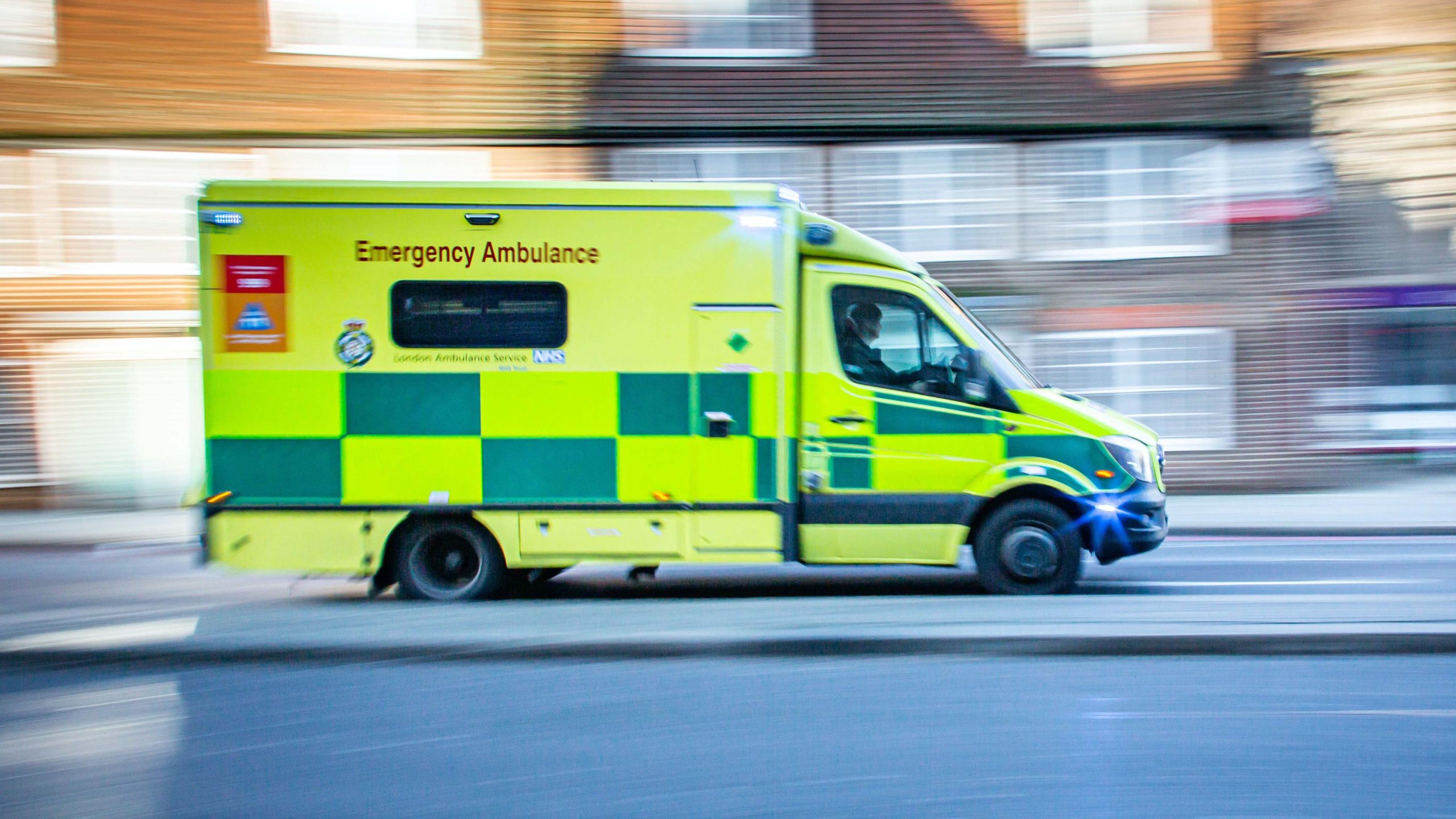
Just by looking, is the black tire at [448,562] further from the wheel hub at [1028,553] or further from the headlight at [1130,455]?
the headlight at [1130,455]

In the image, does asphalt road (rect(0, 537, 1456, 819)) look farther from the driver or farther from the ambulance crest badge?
the ambulance crest badge

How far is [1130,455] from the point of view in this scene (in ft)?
23.9

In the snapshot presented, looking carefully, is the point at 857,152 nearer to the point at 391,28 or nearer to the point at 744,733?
the point at 391,28

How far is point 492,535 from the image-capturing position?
24.2 ft

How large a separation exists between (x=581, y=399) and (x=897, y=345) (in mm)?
2039

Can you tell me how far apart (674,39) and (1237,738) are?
12220 millimetres

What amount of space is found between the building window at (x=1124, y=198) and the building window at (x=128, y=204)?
1020 centimetres

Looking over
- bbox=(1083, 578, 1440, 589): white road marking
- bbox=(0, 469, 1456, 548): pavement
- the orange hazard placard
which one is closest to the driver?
bbox=(1083, 578, 1440, 589): white road marking

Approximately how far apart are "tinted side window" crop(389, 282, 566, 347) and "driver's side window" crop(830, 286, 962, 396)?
1869 mm

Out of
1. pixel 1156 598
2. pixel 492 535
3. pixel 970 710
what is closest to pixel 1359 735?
pixel 970 710

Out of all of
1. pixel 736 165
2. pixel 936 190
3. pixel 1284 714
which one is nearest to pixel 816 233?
pixel 1284 714

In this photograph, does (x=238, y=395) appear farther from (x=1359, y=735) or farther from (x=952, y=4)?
(x=952, y=4)

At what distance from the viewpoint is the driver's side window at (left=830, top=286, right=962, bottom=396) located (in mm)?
7324

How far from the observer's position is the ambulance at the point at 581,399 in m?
7.12
